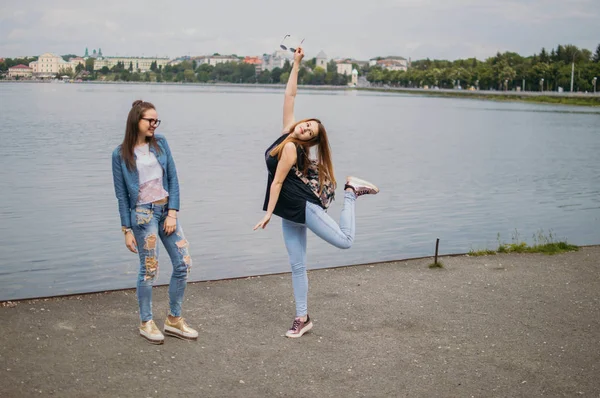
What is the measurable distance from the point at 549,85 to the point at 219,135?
13098 centimetres

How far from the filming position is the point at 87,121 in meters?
61.2

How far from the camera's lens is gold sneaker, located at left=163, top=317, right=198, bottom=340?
23.0 feet

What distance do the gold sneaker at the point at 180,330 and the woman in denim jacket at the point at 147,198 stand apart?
176 millimetres

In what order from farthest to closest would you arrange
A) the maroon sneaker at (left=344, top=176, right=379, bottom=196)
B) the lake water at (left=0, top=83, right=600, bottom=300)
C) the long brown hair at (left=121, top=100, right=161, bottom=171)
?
the lake water at (left=0, top=83, right=600, bottom=300) → the maroon sneaker at (left=344, top=176, right=379, bottom=196) → the long brown hair at (left=121, top=100, right=161, bottom=171)

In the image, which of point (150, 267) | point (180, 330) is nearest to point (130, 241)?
point (150, 267)

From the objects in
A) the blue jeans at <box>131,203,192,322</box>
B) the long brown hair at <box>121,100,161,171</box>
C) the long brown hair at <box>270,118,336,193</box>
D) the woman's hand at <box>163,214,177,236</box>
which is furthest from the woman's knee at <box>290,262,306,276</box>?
the long brown hair at <box>121,100,161,171</box>

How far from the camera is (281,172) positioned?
6.92 m

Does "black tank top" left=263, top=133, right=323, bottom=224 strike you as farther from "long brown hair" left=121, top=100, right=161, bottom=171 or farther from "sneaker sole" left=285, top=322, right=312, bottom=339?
"long brown hair" left=121, top=100, right=161, bottom=171

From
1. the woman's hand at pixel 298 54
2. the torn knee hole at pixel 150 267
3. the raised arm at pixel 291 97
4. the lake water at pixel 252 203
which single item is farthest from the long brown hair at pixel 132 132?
the lake water at pixel 252 203

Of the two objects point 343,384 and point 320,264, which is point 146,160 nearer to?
point 343,384

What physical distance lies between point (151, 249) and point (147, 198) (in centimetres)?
42

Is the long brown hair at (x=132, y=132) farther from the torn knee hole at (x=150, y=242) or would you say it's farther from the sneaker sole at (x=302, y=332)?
the sneaker sole at (x=302, y=332)

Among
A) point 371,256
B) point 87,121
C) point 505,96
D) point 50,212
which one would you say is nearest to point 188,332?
point 371,256

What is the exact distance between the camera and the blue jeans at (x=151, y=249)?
6707mm
